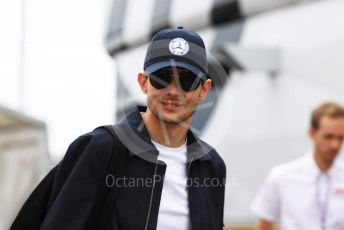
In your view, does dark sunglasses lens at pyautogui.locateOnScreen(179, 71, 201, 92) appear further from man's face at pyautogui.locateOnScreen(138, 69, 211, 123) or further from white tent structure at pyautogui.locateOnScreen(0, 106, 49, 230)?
white tent structure at pyautogui.locateOnScreen(0, 106, 49, 230)

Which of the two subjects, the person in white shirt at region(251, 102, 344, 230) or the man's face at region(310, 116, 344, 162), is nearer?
the person in white shirt at region(251, 102, 344, 230)

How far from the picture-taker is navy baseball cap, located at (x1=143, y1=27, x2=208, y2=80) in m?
2.71

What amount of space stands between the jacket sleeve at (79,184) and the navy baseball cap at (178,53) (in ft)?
0.94

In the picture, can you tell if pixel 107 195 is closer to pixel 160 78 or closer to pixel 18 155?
pixel 160 78

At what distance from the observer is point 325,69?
768cm

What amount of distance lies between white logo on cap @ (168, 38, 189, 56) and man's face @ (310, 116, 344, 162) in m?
2.12

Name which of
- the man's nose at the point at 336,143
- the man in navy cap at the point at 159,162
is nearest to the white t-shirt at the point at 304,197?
the man's nose at the point at 336,143

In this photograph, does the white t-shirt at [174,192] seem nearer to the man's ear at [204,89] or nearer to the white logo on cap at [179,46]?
the man's ear at [204,89]

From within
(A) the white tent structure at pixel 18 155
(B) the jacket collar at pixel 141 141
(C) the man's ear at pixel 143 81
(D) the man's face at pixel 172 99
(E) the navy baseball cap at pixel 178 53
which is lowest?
(A) the white tent structure at pixel 18 155

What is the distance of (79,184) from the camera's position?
259cm

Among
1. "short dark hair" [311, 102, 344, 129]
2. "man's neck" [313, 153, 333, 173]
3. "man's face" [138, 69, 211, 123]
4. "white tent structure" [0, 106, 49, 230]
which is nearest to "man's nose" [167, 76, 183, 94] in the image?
"man's face" [138, 69, 211, 123]

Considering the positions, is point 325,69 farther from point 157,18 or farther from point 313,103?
point 157,18

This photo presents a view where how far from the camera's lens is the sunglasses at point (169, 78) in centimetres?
269

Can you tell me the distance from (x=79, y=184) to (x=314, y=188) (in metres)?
2.22
